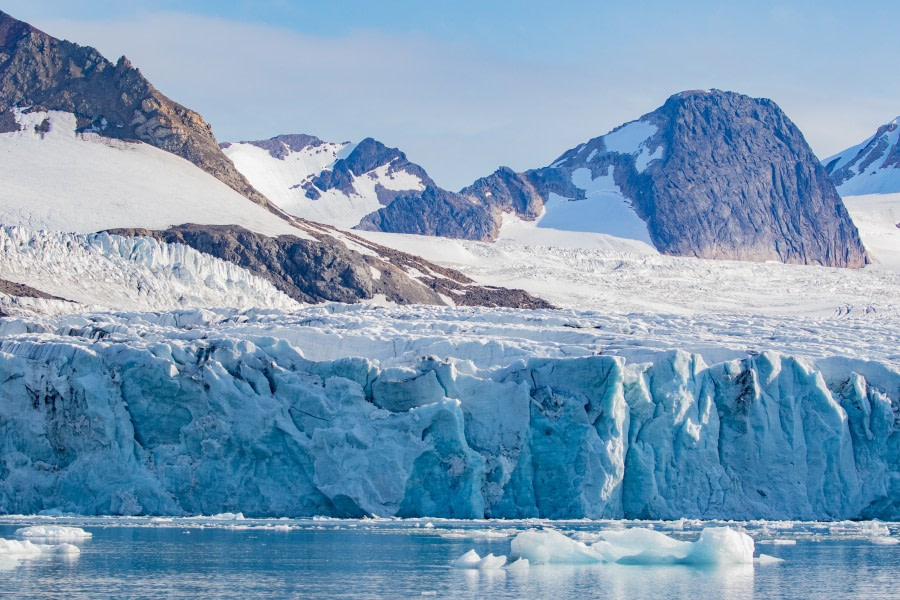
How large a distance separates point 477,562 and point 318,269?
5599 cm

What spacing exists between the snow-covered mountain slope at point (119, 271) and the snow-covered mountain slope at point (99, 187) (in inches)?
284

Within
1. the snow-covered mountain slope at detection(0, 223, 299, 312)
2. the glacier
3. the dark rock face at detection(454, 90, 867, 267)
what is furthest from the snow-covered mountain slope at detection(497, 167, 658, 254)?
the glacier

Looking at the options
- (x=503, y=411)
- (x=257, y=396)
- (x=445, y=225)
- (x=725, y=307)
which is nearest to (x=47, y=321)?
(x=257, y=396)

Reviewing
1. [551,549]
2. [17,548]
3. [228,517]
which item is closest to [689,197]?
[228,517]

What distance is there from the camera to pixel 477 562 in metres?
28.8

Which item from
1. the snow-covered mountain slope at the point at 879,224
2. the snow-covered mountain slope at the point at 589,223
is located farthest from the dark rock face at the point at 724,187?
the snow-covered mountain slope at the point at 879,224

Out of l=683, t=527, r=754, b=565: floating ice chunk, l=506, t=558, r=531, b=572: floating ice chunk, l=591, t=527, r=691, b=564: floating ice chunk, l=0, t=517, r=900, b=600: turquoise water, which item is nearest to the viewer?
l=0, t=517, r=900, b=600: turquoise water

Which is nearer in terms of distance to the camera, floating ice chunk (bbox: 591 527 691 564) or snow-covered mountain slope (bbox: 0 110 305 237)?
floating ice chunk (bbox: 591 527 691 564)

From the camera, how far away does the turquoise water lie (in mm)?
25703

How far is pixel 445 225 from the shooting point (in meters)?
166

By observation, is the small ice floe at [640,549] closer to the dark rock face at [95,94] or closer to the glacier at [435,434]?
the glacier at [435,434]

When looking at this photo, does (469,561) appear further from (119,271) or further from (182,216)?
(182,216)

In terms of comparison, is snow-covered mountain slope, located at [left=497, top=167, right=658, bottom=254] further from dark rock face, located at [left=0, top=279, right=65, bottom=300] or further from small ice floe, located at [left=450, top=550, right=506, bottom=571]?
small ice floe, located at [left=450, top=550, right=506, bottom=571]

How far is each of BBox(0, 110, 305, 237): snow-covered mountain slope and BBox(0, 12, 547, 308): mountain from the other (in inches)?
5.2
